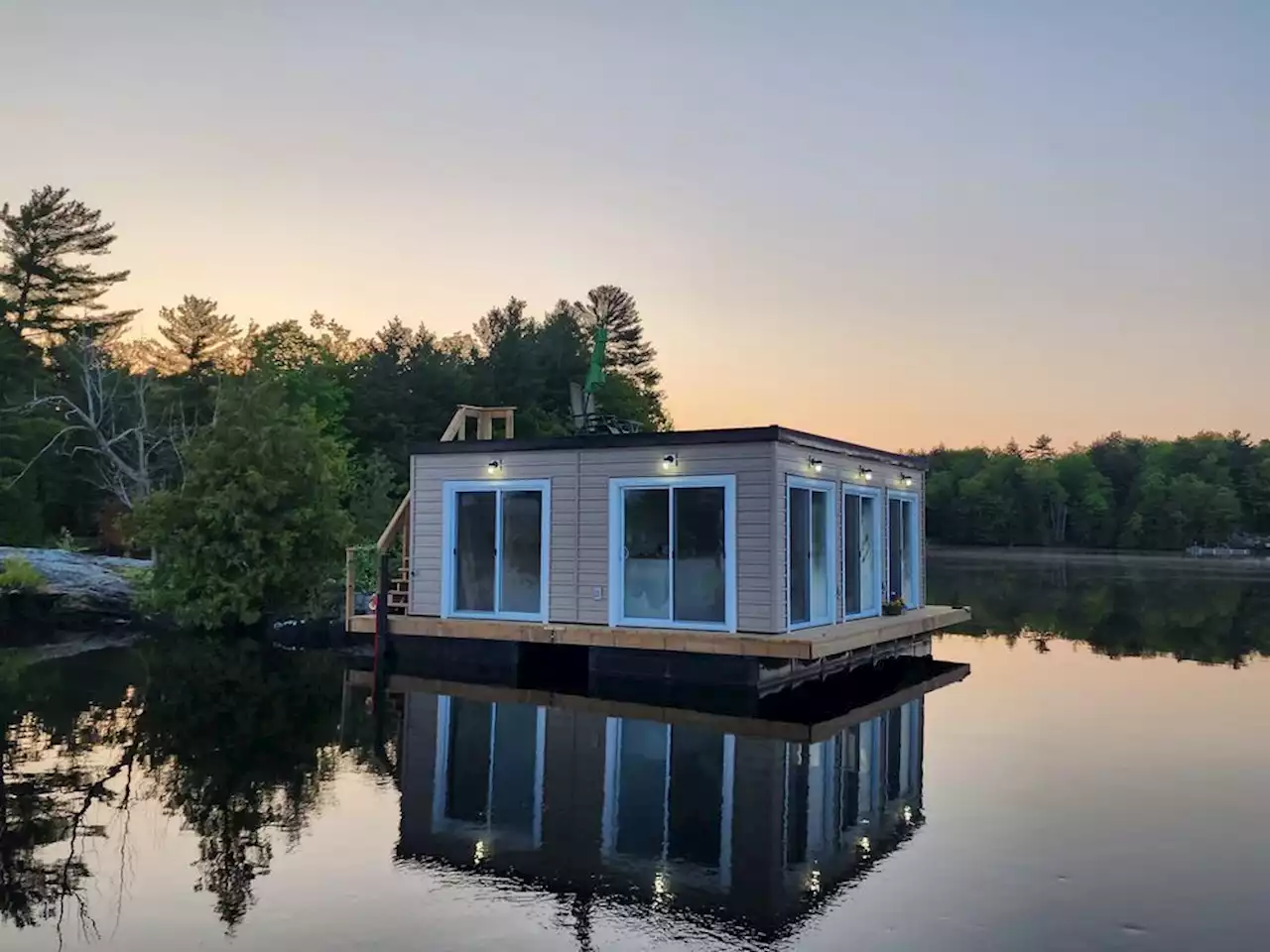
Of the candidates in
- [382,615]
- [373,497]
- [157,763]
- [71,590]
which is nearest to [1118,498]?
[373,497]

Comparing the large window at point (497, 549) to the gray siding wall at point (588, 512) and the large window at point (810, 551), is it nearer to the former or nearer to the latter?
the gray siding wall at point (588, 512)

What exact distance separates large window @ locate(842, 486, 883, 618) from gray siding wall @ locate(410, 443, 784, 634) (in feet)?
7.54

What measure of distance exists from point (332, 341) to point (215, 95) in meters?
36.7

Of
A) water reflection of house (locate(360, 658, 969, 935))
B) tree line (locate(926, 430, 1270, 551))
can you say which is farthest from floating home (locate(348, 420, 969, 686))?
tree line (locate(926, 430, 1270, 551))

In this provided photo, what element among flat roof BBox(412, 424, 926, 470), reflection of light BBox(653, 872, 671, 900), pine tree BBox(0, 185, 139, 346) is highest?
pine tree BBox(0, 185, 139, 346)

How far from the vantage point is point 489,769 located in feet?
23.3

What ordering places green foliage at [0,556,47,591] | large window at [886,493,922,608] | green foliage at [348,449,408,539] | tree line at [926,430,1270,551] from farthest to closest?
tree line at [926,430,1270,551] → green foliage at [348,449,408,539] → green foliage at [0,556,47,591] → large window at [886,493,922,608]

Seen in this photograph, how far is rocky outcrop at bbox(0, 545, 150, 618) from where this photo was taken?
50.9 feet

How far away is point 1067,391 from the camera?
29.5 m

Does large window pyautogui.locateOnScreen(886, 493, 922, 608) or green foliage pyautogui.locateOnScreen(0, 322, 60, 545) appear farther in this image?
green foliage pyautogui.locateOnScreen(0, 322, 60, 545)

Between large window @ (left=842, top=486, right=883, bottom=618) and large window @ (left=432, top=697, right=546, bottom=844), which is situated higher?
large window @ (left=842, top=486, right=883, bottom=618)

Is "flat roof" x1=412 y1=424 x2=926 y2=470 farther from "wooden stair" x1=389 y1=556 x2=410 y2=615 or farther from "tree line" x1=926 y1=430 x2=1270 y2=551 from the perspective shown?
"tree line" x1=926 y1=430 x2=1270 y2=551

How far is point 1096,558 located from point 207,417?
43.5 m

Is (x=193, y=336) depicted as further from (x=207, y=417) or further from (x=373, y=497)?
(x=373, y=497)
